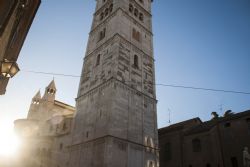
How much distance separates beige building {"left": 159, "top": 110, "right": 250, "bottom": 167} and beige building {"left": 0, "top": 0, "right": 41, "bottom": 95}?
21.2 metres

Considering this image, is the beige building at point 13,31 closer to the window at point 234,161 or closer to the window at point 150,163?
the window at point 150,163

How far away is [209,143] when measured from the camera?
24.4m

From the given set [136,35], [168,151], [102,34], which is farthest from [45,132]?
[136,35]

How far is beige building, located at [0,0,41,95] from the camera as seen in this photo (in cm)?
703

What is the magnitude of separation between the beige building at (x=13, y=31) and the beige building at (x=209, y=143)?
21.2 metres

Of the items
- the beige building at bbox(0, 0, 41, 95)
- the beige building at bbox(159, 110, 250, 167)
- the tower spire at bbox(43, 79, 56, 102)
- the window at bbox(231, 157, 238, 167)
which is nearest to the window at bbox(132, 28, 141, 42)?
the beige building at bbox(159, 110, 250, 167)

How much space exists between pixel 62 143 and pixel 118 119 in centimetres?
1214

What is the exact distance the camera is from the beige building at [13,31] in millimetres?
7027

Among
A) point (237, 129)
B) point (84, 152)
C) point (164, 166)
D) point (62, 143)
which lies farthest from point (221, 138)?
point (62, 143)

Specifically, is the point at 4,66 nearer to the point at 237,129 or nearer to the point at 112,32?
the point at 112,32

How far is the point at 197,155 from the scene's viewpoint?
2483 cm

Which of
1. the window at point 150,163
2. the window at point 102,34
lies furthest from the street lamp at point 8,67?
the window at point 102,34

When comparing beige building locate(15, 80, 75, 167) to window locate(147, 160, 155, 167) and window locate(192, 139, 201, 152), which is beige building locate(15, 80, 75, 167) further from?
window locate(192, 139, 201, 152)

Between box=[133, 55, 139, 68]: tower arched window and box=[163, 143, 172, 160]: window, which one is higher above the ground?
box=[133, 55, 139, 68]: tower arched window
